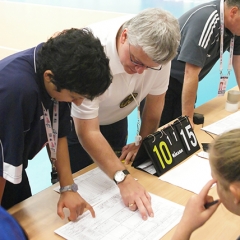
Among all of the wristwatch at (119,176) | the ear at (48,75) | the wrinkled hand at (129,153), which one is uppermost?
the ear at (48,75)

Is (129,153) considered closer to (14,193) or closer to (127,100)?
→ (127,100)

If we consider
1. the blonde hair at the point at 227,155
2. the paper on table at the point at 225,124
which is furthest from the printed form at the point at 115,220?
the paper on table at the point at 225,124

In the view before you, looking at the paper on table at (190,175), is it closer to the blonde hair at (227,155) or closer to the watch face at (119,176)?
the watch face at (119,176)

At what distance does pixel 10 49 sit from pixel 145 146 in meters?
5.97

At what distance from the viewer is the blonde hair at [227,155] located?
83 centimetres

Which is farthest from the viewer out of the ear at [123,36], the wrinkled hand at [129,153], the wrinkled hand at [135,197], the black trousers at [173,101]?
the black trousers at [173,101]

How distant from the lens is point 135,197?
122 centimetres

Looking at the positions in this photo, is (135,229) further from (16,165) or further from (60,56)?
(60,56)

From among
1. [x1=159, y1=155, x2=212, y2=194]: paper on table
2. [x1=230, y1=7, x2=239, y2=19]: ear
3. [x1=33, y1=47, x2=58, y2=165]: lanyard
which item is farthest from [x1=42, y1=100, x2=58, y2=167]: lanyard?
[x1=230, y1=7, x2=239, y2=19]: ear

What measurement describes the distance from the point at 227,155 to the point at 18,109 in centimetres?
57

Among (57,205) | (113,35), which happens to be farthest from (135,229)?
(113,35)

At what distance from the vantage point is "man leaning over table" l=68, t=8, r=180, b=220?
1201 millimetres

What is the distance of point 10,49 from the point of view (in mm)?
6773

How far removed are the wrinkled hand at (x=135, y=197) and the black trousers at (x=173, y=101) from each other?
3.72ft
